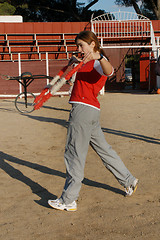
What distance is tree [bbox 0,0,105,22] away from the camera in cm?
2911

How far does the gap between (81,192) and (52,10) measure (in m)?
28.0

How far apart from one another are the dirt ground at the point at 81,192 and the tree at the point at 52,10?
74.9ft

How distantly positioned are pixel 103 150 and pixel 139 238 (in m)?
0.97

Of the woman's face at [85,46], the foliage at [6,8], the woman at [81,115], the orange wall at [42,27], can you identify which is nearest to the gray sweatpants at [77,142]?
the woman at [81,115]

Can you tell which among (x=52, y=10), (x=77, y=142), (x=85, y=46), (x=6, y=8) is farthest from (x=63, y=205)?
(x=52, y=10)

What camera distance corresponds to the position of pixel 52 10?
30.4 metres

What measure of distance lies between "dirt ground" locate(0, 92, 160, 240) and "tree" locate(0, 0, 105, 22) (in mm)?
22843

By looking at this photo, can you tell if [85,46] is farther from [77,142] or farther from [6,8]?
[6,8]

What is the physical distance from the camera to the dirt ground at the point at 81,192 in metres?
3.09

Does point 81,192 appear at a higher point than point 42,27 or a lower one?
lower

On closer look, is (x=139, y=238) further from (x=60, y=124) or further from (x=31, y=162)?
(x=60, y=124)

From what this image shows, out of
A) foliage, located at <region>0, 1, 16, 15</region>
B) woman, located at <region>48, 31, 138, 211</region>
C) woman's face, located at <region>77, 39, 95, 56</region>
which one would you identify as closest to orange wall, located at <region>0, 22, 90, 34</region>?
foliage, located at <region>0, 1, 16, 15</region>

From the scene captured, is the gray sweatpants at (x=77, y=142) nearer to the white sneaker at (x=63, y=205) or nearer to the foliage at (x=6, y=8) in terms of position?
the white sneaker at (x=63, y=205)

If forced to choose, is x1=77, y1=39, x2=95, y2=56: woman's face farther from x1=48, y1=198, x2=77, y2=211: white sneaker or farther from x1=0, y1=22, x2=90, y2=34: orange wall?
x1=0, y1=22, x2=90, y2=34: orange wall
